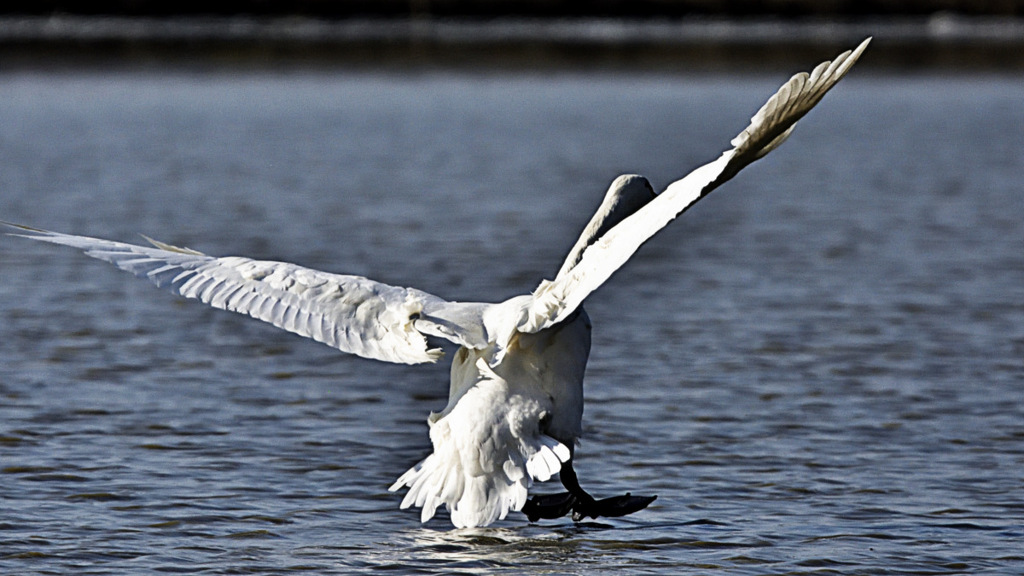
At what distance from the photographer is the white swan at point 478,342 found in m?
6.52

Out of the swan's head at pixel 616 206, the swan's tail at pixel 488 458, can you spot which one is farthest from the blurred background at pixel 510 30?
the swan's tail at pixel 488 458

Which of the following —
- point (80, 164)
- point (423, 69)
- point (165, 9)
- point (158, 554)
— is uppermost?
point (165, 9)

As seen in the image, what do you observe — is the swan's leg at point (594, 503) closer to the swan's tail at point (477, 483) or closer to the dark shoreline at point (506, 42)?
the swan's tail at point (477, 483)

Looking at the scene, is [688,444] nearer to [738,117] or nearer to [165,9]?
[738,117]

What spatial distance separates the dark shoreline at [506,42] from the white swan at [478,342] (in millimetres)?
27150

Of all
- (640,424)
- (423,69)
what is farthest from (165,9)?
(640,424)

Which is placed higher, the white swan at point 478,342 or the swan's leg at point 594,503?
the white swan at point 478,342

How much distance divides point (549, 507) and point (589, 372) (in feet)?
9.72

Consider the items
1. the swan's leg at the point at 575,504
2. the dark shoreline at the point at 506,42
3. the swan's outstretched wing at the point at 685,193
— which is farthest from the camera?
the dark shoreline at the point at 506,42

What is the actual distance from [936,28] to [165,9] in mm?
19689

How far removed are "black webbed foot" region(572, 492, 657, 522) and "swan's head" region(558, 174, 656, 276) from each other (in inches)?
39.1

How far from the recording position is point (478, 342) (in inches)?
265

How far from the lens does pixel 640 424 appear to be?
868 cm

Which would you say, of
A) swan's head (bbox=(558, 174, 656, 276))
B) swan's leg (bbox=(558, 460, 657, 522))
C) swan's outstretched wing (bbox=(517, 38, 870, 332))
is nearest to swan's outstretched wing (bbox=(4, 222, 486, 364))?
swan's outstretched wing (bbox=(517, 38, 870, 332))
